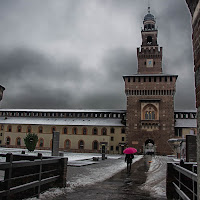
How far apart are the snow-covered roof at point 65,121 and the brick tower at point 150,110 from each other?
4463mm

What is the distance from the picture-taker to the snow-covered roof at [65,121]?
2018 inches

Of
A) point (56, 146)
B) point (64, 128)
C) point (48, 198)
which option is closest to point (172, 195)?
point (48, 198)

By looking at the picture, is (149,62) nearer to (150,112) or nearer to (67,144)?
(150,112)

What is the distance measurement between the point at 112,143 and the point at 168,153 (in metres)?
11.6

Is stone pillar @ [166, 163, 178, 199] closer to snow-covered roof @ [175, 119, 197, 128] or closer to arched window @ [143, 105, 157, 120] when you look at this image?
arched window @ [143, 105, 157, 120]

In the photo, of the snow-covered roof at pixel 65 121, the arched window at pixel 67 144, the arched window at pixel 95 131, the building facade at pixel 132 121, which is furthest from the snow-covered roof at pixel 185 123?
the arched window at pixel 67 144

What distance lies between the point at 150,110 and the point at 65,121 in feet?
65.7

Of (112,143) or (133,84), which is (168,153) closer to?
(112,143)

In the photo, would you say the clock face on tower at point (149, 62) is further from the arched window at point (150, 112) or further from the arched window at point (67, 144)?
the arched window at point (67, 144)

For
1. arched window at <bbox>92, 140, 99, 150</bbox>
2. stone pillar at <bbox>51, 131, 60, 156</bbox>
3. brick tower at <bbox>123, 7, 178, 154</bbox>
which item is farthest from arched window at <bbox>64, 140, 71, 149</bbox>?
stone pillar at <bbox>51, 131, 60, 156</bbox>

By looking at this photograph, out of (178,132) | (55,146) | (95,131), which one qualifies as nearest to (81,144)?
(95,131)

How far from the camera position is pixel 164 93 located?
47.7 metres

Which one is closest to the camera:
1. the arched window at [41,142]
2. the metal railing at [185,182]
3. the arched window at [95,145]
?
the metal railing at [185,182]

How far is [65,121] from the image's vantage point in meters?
54.1
